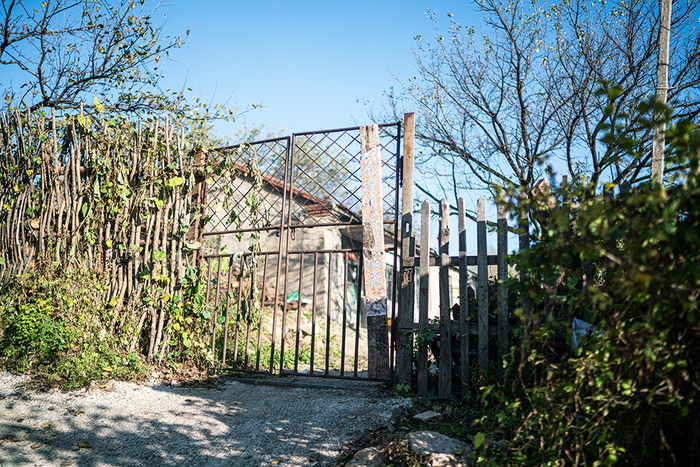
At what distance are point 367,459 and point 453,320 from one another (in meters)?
1.75

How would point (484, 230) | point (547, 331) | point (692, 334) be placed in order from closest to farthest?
point (692, 334) → point (547, 331) → point (484, 230)

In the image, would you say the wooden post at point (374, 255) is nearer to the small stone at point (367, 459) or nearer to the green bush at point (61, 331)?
the small stone at point (367, 459)

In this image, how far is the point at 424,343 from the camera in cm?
421

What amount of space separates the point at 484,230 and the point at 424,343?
3.91ft

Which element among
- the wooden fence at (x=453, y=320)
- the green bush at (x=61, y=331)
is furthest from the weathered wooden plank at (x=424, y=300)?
the green bush at (x=61, y=331)

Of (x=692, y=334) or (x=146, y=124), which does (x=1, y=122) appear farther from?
(x=692, y=334)

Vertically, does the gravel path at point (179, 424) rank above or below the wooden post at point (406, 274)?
below

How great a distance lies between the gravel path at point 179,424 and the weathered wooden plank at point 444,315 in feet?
1.35

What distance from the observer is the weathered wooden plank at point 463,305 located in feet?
13.1

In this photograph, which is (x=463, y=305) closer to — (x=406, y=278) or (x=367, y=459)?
(x=406, y=278)

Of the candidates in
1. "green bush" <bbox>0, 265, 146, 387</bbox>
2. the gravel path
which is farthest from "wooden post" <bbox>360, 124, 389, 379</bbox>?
"green bush" <bbox>0, 265, 146, 387</bbox>

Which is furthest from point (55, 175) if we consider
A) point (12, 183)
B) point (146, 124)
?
point (146, 124)


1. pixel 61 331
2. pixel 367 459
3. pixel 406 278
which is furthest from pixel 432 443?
pixel 61 331

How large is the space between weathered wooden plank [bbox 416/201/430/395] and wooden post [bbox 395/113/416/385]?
0.13 meters
